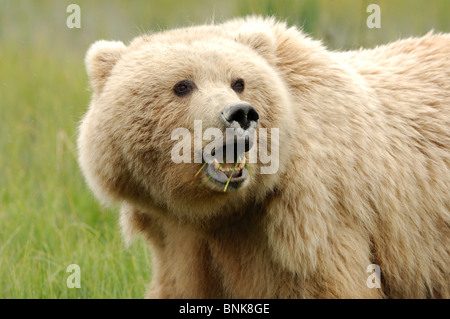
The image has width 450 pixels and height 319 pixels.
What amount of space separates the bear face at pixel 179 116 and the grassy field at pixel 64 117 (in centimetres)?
76

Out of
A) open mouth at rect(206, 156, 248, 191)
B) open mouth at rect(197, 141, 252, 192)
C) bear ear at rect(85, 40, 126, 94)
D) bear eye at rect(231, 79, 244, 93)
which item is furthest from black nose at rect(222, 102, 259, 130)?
bear ear at rect(85, 40, 126, 94)

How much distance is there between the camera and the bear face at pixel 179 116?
3809 millimetres

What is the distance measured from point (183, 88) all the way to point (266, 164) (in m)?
0.60

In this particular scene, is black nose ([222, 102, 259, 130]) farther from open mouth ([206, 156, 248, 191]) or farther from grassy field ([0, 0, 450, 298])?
grassy field ([0, 0, 450, 298])

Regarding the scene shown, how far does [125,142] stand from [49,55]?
527 cm

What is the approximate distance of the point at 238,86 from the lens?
3887mm

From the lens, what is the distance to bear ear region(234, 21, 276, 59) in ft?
13.6

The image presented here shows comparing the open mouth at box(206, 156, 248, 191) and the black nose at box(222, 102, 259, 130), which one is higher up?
the black nose at box(222, 102, 259, 130)

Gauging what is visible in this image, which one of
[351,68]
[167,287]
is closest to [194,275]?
[167,287]

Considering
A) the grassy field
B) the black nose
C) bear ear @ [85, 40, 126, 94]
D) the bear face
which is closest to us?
the black nose

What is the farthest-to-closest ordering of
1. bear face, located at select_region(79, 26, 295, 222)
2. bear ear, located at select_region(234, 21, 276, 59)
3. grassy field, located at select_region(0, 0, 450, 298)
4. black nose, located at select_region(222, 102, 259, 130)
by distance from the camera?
grassy field, located at select_region(0, 0, 450, 298)
bear ear, located at select_region(234, 21, 276, 59)
bear face, located at select_region(79, 26, 295, 222)
black nose, located at select_region(222, 102, 259, 130)
